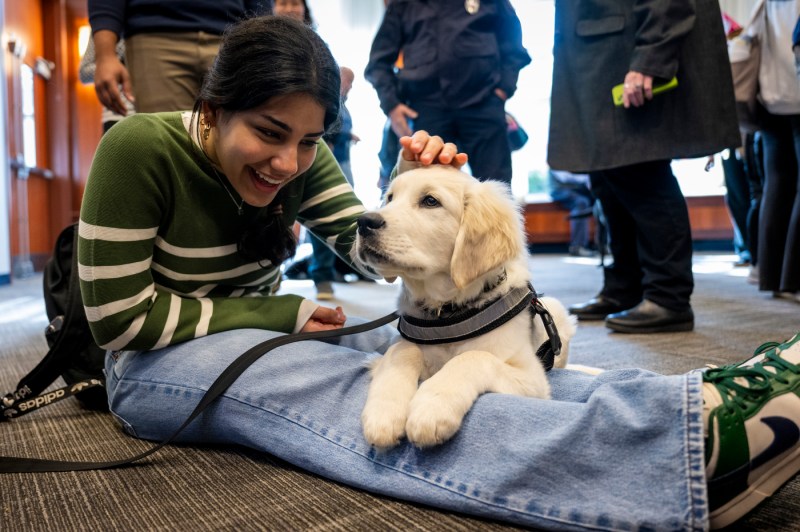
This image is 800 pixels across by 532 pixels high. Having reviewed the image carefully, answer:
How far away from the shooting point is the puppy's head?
127 cm

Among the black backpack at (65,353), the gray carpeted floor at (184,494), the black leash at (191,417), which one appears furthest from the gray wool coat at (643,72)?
the black backpack at (65,353)

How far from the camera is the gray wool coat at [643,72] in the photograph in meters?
2.39

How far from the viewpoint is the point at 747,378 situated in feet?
3.00

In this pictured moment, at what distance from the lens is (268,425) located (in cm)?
116

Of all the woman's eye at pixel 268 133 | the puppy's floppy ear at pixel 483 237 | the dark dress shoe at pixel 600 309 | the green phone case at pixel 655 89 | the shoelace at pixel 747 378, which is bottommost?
the dark dress shoe at pixel 600 309

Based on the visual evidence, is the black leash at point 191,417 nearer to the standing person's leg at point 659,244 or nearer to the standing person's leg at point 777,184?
the standing person's leg at point 659,244

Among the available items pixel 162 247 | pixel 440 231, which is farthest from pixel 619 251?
pixel 162 247

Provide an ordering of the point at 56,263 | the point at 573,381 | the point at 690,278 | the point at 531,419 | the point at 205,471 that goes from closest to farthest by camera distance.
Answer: the point at 531,419 → the point at 205,471 → the point at 573,381 → the point at 56,263 → the point at 690,278

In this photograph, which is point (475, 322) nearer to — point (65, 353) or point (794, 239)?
point (65, 353)

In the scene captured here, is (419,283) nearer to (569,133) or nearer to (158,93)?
(158,93)

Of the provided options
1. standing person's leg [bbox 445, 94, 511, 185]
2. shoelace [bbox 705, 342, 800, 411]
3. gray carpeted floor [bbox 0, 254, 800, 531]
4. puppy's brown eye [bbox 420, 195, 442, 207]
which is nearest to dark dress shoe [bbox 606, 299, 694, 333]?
gray carpeted floor [bbox 0, 254, 800, 531]

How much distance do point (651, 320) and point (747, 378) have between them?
1791mm

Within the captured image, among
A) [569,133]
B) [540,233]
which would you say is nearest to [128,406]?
[569,133]

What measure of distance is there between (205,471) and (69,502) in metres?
0.23
